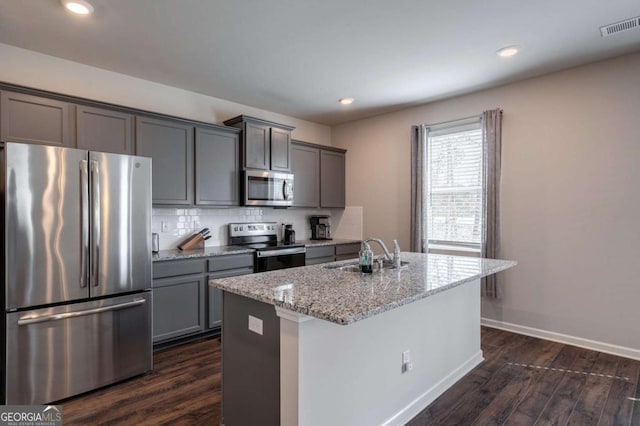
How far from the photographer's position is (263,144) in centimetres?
423

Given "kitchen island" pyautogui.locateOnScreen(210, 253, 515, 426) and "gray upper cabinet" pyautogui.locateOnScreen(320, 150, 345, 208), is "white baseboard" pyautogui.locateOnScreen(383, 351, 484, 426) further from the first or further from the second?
"gray upper cabinet" pyautogui.locateOnScreen(320, 150, 345, 208)

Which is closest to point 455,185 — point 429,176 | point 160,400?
point 429,176

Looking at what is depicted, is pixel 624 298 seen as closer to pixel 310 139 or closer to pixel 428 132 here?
pixel 428 132

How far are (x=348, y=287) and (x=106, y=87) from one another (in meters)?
3.14

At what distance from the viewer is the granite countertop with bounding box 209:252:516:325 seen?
145 cm

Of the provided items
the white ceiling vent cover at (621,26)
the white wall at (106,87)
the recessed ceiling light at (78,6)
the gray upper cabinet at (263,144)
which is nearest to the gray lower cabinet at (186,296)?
the gray upper cabinet at (263,144)

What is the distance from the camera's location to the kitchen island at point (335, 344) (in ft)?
5.15

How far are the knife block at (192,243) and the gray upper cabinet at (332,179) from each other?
6.08 ft

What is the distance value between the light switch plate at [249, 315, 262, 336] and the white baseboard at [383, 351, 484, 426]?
3.14 feet

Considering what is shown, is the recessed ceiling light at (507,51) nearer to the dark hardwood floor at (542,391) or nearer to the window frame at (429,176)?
the window frame at (429,176)

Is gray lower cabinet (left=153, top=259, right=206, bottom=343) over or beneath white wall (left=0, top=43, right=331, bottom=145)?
beneath

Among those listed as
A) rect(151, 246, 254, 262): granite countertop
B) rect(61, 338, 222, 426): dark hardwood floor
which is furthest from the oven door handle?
rect(61, 338, 222, 426): dark hardwood floor

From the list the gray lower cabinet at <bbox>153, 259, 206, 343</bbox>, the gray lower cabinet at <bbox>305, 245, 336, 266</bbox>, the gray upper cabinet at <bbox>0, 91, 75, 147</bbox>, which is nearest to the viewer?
the gray upper cabinet at <bbox>0, 91, 75, 147</bbox>

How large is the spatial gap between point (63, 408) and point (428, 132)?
4388mm
